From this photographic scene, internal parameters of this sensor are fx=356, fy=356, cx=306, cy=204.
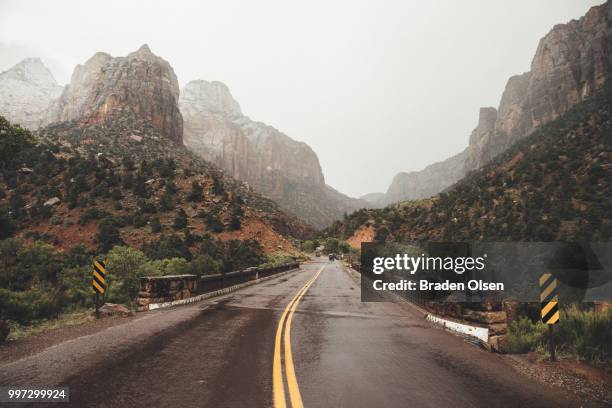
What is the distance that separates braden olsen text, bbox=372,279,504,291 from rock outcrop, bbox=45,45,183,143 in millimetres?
85145

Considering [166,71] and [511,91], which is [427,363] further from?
[511,91]

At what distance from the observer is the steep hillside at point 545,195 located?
1737 inches

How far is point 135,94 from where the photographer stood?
324ft

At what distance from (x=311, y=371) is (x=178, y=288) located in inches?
396

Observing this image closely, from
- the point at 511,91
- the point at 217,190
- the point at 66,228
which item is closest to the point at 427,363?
the point at 66,228

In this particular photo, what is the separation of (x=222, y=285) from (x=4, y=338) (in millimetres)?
11773

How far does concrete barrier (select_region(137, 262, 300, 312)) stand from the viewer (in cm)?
1295

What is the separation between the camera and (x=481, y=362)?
6.64 meters

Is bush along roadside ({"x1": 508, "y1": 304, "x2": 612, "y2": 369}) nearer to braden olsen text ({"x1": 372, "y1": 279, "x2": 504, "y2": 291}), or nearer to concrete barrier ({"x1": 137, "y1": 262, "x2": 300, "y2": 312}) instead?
braden olsen text ({"x1": 372, "y1": 279, "x2": 504, "y2": 291})

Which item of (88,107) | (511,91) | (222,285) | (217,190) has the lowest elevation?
(222,285)

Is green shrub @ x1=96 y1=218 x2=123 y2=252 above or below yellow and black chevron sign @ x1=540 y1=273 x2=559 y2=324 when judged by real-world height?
above

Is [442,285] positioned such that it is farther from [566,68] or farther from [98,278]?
[566,68]

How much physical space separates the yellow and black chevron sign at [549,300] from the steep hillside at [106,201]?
1246 inches

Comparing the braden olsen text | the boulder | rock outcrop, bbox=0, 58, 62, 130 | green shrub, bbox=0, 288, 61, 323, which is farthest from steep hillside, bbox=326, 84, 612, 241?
rock outcrop, bbox=0, 58, 62, 130
